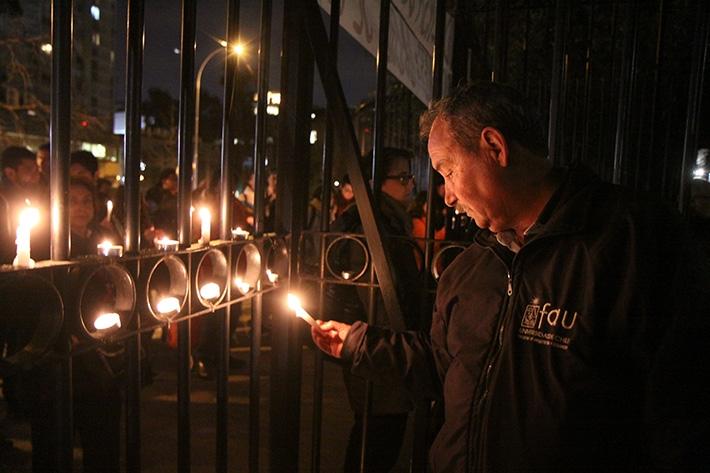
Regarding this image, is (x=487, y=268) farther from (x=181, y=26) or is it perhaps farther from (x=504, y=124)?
(x=181, y=26)

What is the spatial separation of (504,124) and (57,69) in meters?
1.39

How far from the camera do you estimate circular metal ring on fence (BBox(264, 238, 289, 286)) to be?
282 centimetres

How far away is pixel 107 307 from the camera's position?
1.97m

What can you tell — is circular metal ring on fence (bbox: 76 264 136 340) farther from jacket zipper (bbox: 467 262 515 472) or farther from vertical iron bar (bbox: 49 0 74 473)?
jacket zipper (bbox: 467 262 515 472)

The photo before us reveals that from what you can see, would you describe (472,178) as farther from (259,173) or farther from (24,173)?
(24,173)

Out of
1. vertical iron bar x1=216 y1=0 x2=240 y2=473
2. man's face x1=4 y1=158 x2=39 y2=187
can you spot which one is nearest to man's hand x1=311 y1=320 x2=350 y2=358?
vertical iron bar x1=216 y1=0 x2=240 y2=473

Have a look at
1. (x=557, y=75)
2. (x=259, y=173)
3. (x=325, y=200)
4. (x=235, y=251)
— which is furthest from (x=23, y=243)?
(x=557, y=75)

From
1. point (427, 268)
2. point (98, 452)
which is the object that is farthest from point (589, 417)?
point (98, 452)

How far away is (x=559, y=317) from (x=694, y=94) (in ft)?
7.15

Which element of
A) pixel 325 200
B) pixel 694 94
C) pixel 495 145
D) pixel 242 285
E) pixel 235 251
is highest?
pixel 694 94

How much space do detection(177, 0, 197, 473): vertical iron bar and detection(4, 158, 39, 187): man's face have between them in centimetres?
450

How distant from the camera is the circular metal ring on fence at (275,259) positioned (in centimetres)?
282

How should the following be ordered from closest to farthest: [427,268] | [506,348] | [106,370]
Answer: [506,348] → [427,268] → [106,370]

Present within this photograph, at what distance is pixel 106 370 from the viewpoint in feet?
10.5
